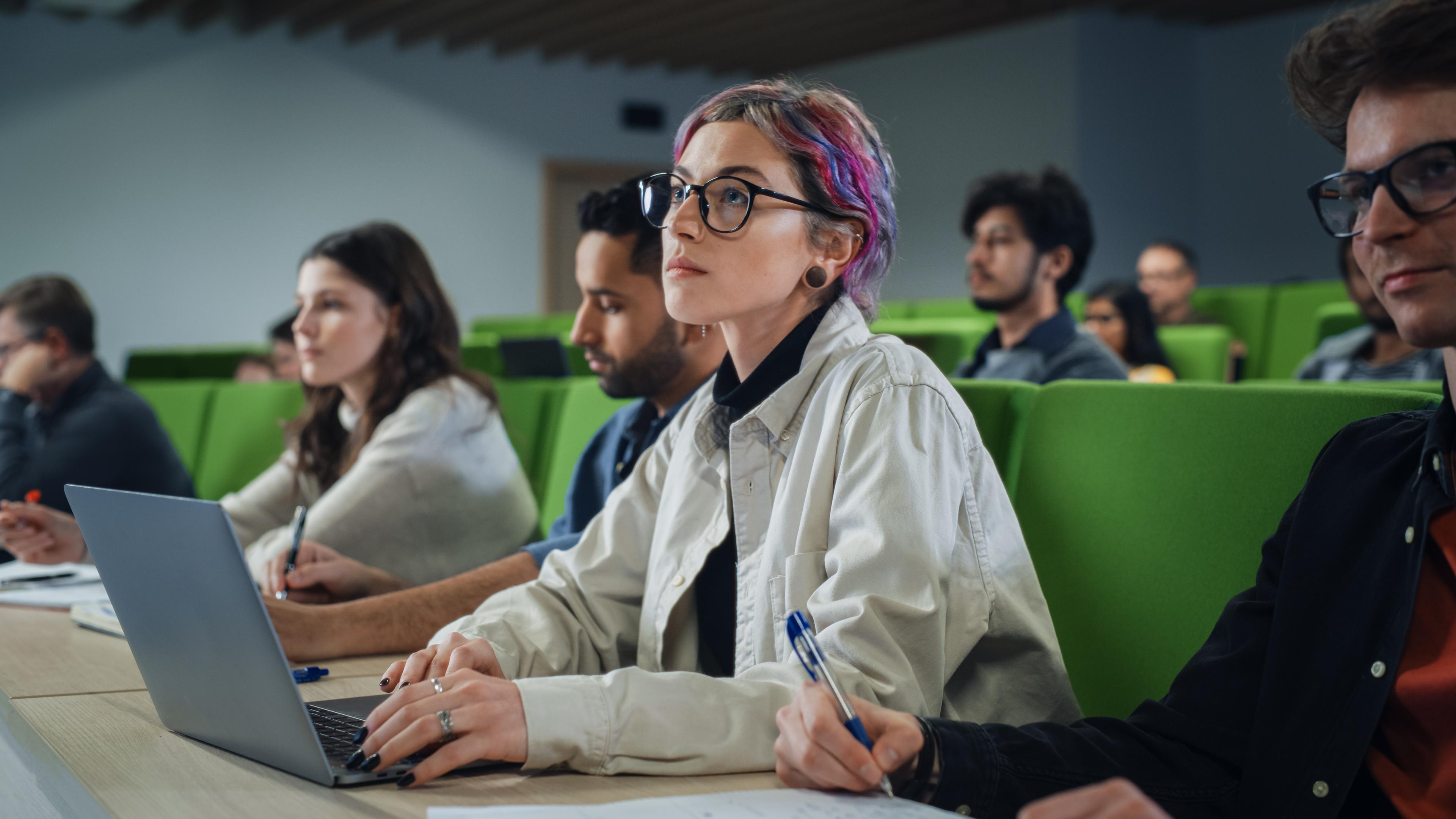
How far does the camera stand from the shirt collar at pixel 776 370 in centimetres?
116

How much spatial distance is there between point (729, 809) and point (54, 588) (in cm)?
145

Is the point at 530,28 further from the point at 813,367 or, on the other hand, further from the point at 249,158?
the point at 813,367

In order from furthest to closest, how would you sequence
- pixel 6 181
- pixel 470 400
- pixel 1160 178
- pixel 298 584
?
pixel 1160 178 → pixel 6 181 → pixel 470 400 → pixel 298 584

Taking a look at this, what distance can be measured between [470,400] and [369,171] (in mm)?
7238

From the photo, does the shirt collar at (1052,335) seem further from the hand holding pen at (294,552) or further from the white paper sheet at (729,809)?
the white paper sheet at (729,809)

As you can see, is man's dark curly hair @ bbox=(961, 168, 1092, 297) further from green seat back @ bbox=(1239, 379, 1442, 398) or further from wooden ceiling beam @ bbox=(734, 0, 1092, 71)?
wooden ceiling beam @ bbox=(734, 0, 1092, 71)

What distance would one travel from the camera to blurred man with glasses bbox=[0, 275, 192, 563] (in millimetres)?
2562

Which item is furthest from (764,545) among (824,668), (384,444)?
(384,444)

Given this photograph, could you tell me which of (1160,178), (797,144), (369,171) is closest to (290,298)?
(369,171)

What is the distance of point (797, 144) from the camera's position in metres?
1.14

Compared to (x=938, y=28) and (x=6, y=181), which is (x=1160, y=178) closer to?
(x=938, y=28)

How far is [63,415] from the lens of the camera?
271cm

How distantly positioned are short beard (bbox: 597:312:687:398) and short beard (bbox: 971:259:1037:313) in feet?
5.08

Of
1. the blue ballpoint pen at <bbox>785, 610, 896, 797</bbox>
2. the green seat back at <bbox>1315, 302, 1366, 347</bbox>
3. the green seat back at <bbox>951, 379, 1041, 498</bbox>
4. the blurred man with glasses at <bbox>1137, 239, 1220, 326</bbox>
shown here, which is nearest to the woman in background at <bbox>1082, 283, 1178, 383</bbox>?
the green seat back at <bbox>1315, 302, 1366, 347</bbox>
